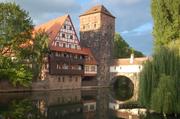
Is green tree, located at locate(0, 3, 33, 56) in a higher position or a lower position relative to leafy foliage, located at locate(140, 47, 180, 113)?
higher

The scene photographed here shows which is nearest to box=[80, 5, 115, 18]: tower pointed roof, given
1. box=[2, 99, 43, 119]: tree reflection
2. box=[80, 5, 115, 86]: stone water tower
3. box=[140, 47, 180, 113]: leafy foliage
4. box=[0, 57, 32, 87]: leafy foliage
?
box=[80, 5, 115, 86]: stone water tower

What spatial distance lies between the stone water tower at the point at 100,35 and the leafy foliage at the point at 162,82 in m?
32.0

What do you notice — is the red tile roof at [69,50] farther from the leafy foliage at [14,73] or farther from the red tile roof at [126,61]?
the red tile roof at [126,61]

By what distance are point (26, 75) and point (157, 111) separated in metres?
19.9

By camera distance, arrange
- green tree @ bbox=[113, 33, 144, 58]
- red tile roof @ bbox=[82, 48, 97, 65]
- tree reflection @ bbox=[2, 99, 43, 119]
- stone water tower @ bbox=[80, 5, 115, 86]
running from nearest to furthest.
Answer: tree reflection @ bbox=[2, 99, 43, 119] < red tile roof @ bbox=[82, 48, 97, 65] < stone water tower @ bbox=[80, 5, 115, 86] < green tree @ bbox=[113, 33, 144, 58]

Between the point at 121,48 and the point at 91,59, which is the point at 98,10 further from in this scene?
the point at 121,48

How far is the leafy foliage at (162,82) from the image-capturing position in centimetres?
1945

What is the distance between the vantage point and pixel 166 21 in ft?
98.1

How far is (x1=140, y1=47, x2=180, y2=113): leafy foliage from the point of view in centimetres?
1945

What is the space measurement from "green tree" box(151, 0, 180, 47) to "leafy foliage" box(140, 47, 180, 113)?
7.12 meters

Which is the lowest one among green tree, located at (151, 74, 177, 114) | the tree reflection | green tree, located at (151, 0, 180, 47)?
the tree reflection

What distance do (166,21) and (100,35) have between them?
24621 mm

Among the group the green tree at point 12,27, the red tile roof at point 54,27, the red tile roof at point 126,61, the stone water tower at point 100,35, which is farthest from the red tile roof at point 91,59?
the green tree at point 12,27

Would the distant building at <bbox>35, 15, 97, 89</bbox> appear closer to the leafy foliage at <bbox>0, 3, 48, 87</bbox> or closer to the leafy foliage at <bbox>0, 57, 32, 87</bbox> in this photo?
the leafy foliage at <bbox>0, 3, 48, 87</bbox>
